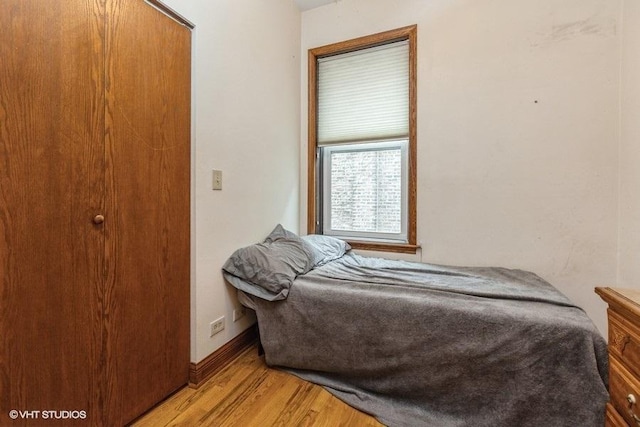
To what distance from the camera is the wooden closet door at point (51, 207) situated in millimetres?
883

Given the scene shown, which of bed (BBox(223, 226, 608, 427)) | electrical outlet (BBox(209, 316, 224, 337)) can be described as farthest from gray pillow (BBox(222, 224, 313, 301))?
electrical outlet (BBox(209, 316, 224, 337))

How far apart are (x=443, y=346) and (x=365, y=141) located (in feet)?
5.36

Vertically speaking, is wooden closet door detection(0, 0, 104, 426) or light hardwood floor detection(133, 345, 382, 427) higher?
wooden closet door detection(0, 0, 104, 426)

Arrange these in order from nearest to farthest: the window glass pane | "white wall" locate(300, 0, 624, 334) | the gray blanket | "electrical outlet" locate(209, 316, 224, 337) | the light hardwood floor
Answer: the gray blanket < the light hardwood floor < "electrical outlet" locate(209, 316, 224, 337) < "white wall" locate(300, 0, 624, 334) < the window glass pane

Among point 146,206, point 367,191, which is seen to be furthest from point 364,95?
point 146,206

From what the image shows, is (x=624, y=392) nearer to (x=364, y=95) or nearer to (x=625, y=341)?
(x=625, y=341)

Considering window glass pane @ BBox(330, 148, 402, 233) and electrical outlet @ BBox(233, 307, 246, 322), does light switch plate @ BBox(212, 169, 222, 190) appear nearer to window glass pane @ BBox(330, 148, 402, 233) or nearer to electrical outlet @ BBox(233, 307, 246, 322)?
electrical outlet @ BBox(233, 307, 246, 322)

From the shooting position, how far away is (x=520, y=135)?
1.89 m

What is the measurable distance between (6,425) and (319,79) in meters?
2.69

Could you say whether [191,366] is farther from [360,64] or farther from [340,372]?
[360,64]

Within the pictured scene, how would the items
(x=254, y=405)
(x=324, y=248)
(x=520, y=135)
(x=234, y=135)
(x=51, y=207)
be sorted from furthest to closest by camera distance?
(x=324, y=248), (x=520, y=135), (x=234, y=135), (x=254, y=405), (x=51, y=207)

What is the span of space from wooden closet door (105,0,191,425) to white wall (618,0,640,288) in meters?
2.43

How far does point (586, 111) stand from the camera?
1.76m

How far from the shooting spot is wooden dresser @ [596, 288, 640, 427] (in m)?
0.73
